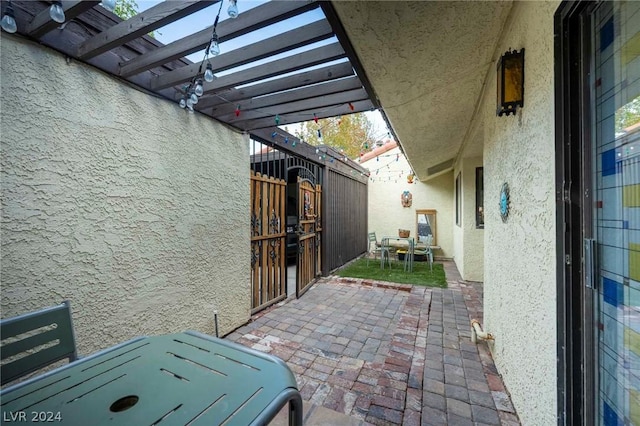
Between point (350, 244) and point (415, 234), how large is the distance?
2.62 meters

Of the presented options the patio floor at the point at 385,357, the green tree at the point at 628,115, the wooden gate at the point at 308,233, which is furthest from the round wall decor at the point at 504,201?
the wooden gate at the point at 308,233

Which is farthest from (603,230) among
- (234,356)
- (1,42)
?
(1,42)

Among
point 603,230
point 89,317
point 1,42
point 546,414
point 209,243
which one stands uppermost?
point 1,42

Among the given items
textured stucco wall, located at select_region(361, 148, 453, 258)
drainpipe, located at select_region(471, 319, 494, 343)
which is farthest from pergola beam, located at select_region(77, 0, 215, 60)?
textured stucco wall, located at select_region(361, 148, 453, 258)

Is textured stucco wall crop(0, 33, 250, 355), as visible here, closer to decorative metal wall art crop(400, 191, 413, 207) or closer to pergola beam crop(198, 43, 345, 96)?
pergola beam crop(198, 43, 345, 96)

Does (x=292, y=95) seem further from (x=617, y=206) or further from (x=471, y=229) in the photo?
(x=471, y=229)

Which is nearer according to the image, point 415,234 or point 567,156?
point 567,156

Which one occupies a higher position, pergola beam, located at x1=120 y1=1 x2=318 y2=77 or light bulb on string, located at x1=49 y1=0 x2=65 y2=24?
pergola beam, located at x1=120 y1=1 x2=318 y2=77

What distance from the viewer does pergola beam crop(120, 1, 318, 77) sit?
135cm

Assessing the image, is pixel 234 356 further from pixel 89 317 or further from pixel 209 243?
pixel 209 243

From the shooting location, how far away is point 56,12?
1209 millimetres

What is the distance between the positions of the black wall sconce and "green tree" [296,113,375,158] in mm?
8010

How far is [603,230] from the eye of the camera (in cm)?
95

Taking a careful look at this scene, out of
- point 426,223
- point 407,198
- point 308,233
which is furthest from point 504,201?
point 407,198
